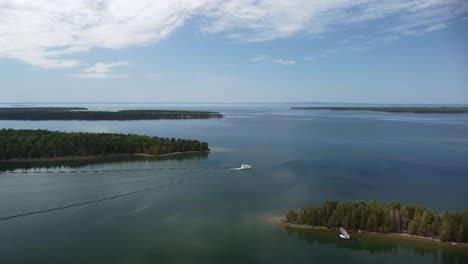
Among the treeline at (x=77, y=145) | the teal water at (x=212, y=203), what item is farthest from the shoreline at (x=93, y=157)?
the teal water at (x=212, y=203)

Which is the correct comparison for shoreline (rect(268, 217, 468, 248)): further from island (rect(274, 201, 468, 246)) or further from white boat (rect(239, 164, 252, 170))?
white boat (rect(239, 164, 252, 170))

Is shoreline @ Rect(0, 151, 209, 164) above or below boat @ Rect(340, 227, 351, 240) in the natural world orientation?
above

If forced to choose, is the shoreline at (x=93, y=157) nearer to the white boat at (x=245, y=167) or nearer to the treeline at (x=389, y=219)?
the white boat at (x=245, y=167)

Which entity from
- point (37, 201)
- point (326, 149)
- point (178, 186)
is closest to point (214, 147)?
point (326, 149)

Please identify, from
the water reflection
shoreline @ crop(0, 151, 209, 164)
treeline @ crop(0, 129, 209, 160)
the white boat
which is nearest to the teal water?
the white boat

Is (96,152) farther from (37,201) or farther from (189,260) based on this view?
(189,260)

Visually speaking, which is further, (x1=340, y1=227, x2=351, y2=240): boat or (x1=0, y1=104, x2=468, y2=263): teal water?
(x1=340, y1=227, x2=351, y2=240): boat

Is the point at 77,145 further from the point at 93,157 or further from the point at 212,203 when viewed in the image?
the point at 212,203
